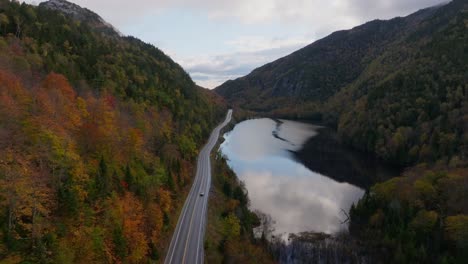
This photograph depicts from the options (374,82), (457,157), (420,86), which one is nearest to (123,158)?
(457,157)

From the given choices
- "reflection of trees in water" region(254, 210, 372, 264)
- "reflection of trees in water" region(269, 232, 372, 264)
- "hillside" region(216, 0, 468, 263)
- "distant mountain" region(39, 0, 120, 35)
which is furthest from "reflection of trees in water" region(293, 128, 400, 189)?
"distant mountain" region(39, 0, 120, 35)

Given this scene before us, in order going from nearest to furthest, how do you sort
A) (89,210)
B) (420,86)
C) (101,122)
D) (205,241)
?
(89,210) < (205,241) < (101,122) < (420,86)

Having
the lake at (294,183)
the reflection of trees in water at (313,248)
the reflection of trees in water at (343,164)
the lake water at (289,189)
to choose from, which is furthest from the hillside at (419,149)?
the lake at (294,183)

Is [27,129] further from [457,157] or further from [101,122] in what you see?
[457,157]

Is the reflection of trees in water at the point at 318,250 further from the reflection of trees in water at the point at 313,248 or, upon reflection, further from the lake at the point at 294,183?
the lake at the point at 294,183

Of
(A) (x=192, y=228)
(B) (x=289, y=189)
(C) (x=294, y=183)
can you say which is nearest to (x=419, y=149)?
(C) (x=294, y=183)

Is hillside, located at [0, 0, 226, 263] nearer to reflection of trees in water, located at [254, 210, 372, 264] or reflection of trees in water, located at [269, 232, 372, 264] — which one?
reflection of trees in water, located at [254, 210, 372, 264]
